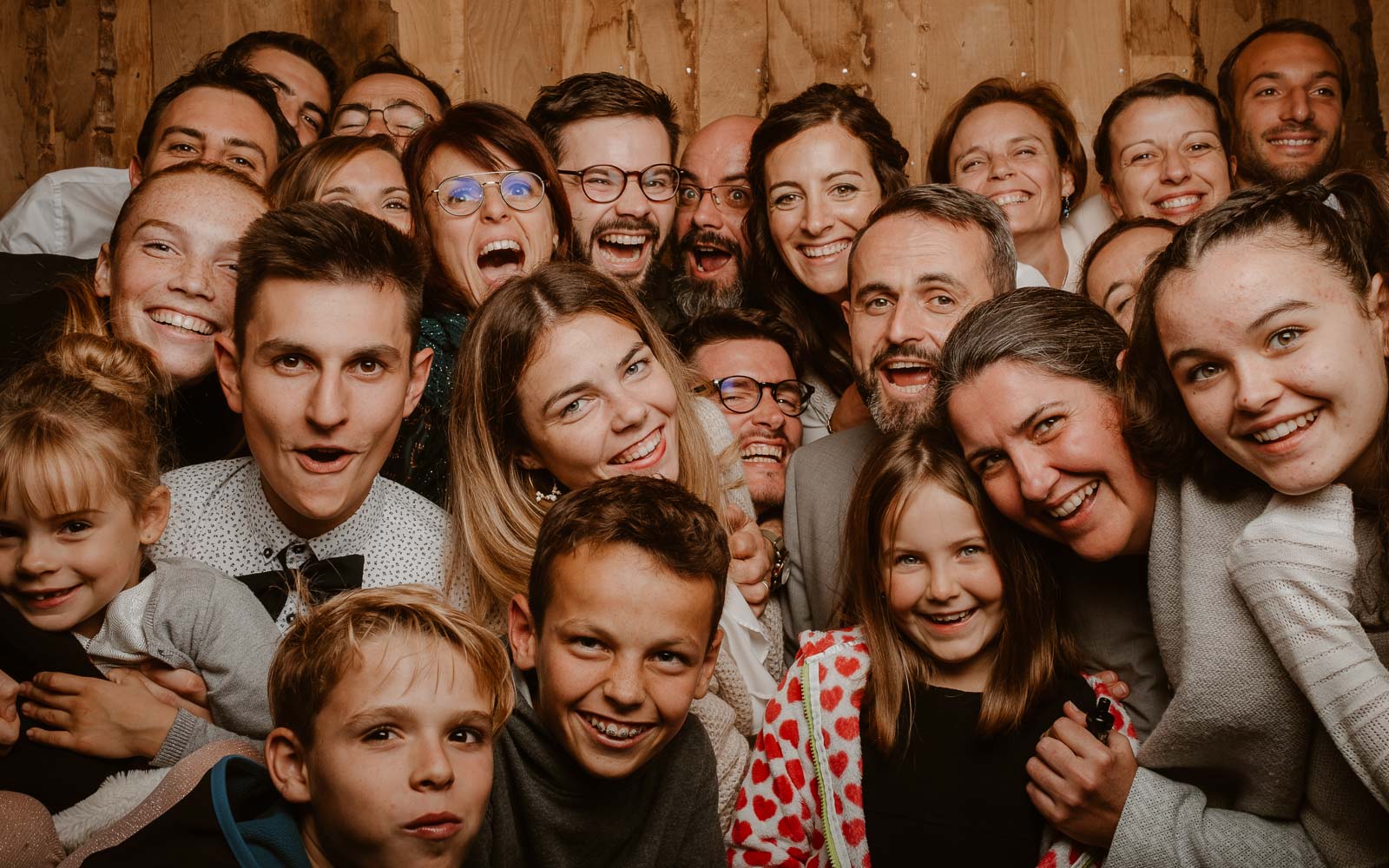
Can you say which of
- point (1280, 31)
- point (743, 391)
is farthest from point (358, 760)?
point (1280, 31)

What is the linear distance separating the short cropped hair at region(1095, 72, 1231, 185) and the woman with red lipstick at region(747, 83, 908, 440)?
650 mm

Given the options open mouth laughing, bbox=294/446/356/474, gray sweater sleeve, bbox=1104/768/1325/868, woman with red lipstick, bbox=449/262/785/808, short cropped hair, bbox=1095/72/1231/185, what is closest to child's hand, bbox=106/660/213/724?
open mouth laughing, bbox=294/446/356/474

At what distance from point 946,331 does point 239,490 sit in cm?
154

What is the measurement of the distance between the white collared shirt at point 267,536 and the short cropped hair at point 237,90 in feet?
4.05

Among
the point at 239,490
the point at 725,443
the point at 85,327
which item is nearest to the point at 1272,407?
the point at 725,443

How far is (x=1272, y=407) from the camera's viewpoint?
1.86m

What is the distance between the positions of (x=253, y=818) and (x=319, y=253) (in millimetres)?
993

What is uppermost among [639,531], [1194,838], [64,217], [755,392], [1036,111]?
[1036,111]

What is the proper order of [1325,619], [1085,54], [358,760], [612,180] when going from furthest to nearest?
[1085,54] → [612,180] → [1325,619] → [358,760]

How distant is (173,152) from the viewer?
3160 mm

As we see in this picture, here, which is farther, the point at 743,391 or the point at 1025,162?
the point at 1025,162

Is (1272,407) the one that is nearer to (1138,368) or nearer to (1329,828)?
(1138,368)

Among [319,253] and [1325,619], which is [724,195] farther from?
[1325,619]

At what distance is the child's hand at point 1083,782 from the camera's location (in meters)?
2.11
